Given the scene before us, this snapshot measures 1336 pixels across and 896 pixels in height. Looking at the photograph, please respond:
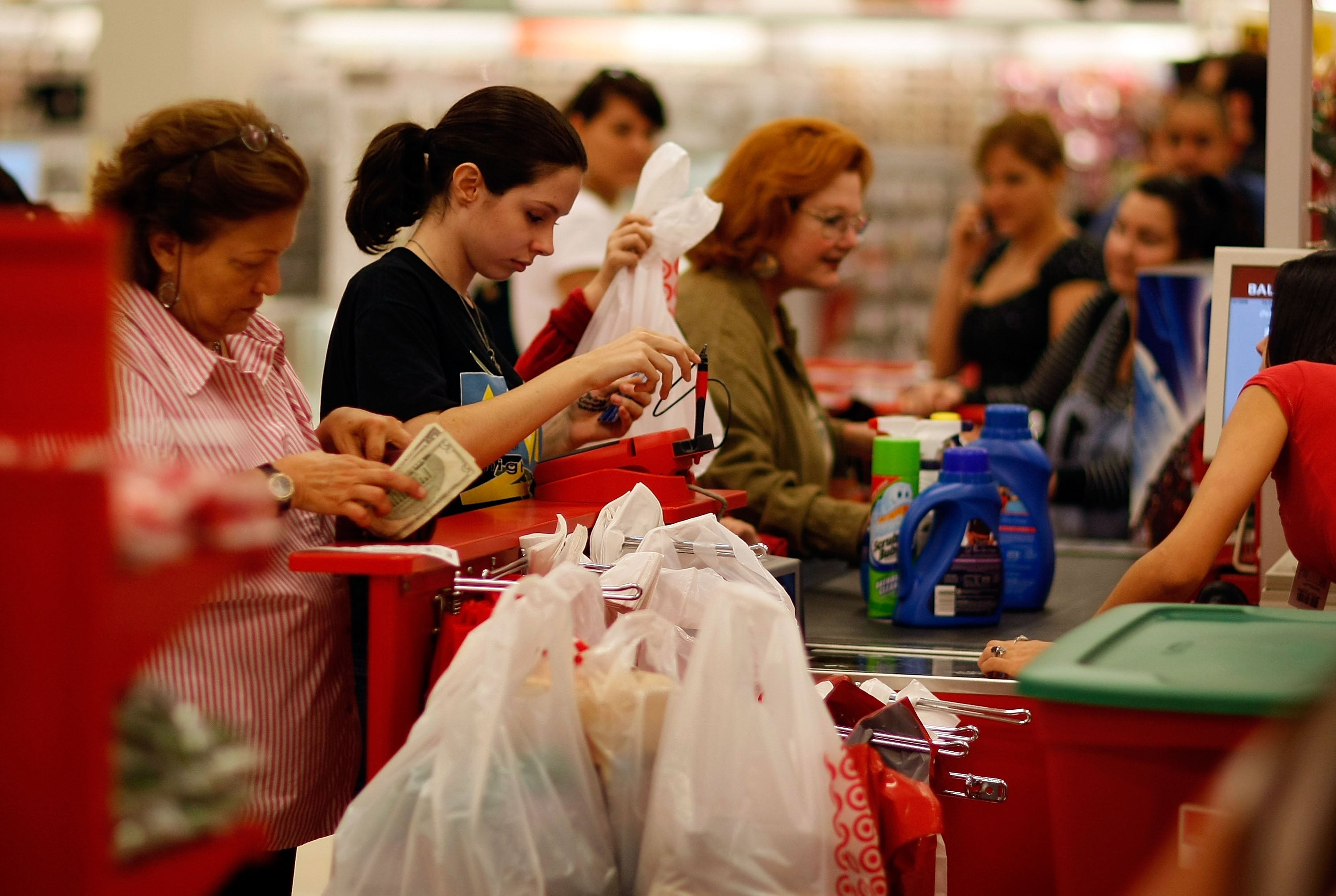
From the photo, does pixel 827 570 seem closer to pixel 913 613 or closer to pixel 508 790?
pixel 913 613

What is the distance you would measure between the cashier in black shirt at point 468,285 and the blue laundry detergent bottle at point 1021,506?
0.71 meters

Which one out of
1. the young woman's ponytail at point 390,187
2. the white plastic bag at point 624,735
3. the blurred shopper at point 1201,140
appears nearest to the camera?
the white plastic bag at point 624,735

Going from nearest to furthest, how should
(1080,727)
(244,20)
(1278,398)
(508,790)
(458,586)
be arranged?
(1080,727) → (508,790) → (458,586) → (1278,398) → (244,20)

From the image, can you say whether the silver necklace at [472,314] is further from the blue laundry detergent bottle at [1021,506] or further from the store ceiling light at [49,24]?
the store ceiling light at [49,24]

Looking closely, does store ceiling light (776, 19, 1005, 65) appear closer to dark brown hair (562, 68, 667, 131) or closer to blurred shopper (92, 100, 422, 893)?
dark brown hair (562, 68, 667, 131)

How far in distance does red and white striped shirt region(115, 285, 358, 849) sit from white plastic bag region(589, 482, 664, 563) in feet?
1.32

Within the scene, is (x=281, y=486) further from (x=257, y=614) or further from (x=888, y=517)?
(x=888, y=517)

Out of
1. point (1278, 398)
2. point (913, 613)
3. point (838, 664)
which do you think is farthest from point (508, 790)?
point (1278, 398)

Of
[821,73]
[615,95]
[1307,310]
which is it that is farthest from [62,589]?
[821,73]

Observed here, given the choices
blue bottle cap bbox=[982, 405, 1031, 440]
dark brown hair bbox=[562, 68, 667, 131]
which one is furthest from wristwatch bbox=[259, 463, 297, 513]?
dark brown hair bbox=[562, 68, 667, 131]

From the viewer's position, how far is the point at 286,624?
1.87 m

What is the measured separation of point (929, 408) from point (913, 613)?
1524 mm

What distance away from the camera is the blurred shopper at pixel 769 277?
301 cm

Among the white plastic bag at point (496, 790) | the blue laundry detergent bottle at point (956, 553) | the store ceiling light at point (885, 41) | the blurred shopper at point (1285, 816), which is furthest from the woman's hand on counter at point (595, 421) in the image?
the store ceiling light at point (885, 41)
